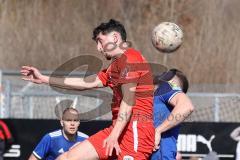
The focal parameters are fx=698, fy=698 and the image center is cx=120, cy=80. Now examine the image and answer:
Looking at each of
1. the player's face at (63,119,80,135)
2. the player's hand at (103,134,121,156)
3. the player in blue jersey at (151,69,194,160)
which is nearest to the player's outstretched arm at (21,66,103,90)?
the player in blue jersey at (151,69,194,160)

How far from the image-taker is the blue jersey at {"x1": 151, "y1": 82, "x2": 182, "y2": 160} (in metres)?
6.39

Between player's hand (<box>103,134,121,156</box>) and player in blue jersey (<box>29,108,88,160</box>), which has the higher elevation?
player in blue jersey (<box>29,108,88,160</box>)

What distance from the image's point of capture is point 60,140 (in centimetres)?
888

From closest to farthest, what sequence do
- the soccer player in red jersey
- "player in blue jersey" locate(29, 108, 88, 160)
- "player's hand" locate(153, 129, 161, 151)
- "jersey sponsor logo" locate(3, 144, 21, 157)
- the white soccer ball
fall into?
1. the soccer player in red jersey
2. "player's hand" locate(153, 129, 161, 151)
3. the white soccer ball
4. "player in blue jersey" locate(29, 108, 88, 160)
5. "jersey sponsor logo" locate(3, 144, 21, 157)

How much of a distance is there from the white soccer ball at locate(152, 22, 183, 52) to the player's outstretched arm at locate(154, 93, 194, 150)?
1071mm

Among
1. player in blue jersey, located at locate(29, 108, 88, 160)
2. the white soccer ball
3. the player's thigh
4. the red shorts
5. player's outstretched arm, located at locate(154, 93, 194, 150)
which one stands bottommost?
the player's thigh

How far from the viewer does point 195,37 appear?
21.2 metres

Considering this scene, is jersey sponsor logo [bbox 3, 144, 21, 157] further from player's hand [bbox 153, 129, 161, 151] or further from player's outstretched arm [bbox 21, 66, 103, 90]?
player's hand [bbox 153, 129, 161, 151]

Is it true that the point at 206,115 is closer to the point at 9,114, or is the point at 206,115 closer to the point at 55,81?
the point at 9,114

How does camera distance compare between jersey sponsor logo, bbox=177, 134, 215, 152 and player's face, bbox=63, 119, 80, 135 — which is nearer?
player's face, bbox=63, 119, 80, 135

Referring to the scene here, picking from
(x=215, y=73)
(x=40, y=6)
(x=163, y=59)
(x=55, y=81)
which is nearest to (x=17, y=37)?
(x=40, y=6)

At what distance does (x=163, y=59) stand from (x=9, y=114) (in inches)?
356

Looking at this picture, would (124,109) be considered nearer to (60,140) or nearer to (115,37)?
(115,37)

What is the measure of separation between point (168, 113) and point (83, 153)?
35.6 inches
